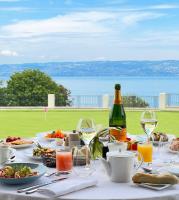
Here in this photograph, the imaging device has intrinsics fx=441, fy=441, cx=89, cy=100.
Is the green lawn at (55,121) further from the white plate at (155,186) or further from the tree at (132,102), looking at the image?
the white plate at (155,186)

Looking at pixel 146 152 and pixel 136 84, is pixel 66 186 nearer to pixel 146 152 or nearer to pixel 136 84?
pixel 146 152

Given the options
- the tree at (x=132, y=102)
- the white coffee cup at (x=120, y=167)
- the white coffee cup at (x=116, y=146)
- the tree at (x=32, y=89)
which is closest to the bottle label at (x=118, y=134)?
the white coffee cup at (x=116, y=146)

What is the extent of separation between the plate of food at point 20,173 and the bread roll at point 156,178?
0.37 m

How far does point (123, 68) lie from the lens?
26703 mm

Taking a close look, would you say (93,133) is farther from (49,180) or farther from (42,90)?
(42,90)

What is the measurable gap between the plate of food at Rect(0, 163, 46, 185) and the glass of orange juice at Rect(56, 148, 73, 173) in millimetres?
76

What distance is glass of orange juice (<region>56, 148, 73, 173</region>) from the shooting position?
184cm

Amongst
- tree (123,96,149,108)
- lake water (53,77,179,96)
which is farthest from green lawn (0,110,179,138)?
lake water (53,77,179,96)

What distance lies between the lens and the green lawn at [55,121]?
428 inches

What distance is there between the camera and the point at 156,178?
164 cm

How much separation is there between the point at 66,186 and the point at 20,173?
215mm

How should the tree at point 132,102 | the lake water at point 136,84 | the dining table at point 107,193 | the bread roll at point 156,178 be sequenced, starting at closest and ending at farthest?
the dining table at point 107,193, the bread roll at point 156,178, the tree at point 132,102, the lake water at point 136,84

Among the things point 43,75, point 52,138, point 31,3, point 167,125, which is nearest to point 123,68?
point 31,3

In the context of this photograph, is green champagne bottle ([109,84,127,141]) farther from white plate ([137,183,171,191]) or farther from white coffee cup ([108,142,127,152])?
white plate ([137,183,171,191])
